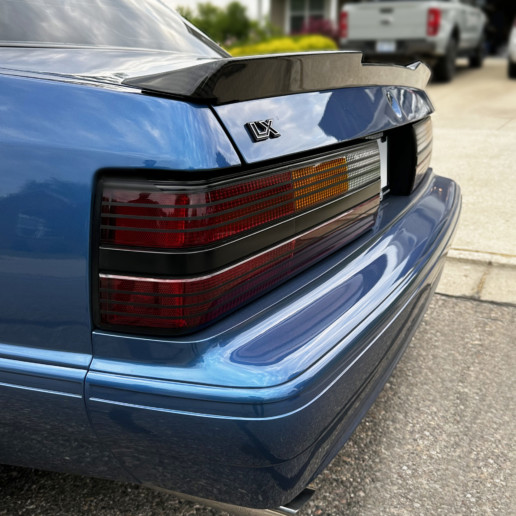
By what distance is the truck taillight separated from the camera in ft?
4.38

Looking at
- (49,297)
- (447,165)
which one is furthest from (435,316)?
(447,165)

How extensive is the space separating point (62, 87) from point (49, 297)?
45 centimetres

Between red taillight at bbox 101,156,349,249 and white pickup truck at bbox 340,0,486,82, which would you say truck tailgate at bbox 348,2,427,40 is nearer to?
white pickup truck at bbox 340,0,486,82

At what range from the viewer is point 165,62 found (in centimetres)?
166

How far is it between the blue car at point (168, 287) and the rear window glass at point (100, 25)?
13.9 inches

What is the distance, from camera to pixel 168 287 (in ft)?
4.44

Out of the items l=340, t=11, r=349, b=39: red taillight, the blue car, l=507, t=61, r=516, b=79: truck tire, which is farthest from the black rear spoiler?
l=507, t=61, r=516, b=79: truck tire

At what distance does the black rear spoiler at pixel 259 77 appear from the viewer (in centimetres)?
133

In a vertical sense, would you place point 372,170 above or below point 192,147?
below

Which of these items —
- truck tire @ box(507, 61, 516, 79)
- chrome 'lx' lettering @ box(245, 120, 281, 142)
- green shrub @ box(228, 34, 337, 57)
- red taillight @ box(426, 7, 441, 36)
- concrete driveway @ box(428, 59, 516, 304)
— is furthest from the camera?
green shrub @ box(228, 34, 337, 57)

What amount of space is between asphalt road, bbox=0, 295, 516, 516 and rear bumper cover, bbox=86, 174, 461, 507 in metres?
0.48

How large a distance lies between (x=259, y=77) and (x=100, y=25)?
995 millimetres

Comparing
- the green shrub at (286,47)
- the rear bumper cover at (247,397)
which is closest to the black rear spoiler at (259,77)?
the rear bumper cover at (247,397)

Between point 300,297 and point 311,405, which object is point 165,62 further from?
point 311,405
